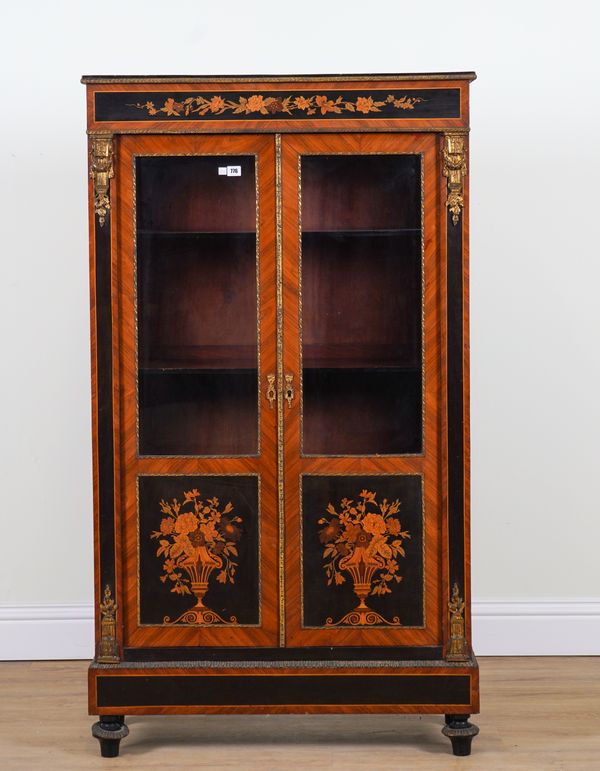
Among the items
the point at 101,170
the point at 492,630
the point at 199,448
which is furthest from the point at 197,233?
the point at 492,630

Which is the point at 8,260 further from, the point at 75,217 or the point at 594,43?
the point at 594,43

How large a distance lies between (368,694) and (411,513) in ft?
1.87

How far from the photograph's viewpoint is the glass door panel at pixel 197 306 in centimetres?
313

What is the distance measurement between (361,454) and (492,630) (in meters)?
1.31

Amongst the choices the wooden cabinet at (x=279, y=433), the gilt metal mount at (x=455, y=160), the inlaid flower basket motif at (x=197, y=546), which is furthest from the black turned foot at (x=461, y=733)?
the gilt metal mount at (x=455, y=160)

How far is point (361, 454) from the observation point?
3133 mm

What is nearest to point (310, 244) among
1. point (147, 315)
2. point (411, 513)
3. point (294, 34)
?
point (147, 315)

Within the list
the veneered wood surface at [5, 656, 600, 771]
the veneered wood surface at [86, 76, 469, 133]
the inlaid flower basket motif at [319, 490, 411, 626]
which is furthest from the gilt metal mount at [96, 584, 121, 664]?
the veneered wood surface at [86, 76, 469, 133]

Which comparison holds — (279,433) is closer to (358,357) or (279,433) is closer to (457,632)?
(358,357)

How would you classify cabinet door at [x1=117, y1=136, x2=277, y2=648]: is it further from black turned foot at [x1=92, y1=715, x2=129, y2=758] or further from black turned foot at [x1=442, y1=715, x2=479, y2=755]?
black turned foot at [x1=442, y1=715, x2=479, y2=755]

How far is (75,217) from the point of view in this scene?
4012mm

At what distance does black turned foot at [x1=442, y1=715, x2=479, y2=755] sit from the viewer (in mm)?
3086

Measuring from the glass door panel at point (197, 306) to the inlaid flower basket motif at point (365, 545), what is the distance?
1.18 ft

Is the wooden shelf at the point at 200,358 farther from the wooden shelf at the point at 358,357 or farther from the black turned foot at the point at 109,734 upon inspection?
the black turned foot at the point at 109,734
